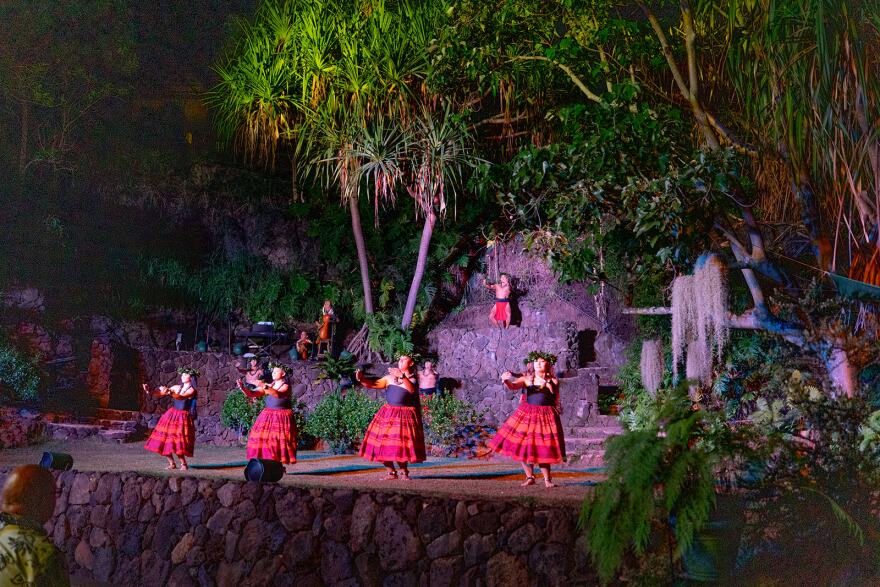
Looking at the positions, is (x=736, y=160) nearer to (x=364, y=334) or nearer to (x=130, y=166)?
(x=364, y=334)

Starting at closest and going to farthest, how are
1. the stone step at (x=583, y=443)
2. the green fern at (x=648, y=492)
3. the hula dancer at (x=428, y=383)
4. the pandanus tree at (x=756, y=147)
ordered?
the green fern at (x=648, y=492) → the pandanus tree at (x=756, y=147) → the stone step at (x=583, y=443) → the hula dancer at (x=428, y=383)

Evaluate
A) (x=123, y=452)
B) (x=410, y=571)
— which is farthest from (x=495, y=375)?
(x=410, y=571)

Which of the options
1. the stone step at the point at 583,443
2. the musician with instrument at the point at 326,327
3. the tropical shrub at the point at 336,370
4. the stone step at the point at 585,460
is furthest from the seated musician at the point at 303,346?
the stone step at the point at 585,460

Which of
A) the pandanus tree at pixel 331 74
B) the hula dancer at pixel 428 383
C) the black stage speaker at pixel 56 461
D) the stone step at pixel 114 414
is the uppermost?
the pandanus tree at pixel 331 74

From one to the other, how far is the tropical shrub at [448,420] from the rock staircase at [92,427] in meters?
4.95

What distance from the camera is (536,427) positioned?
28.9ft

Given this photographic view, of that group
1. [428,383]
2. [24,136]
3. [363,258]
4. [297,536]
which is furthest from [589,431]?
[24,136]

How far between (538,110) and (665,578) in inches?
441

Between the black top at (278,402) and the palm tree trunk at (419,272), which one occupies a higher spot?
the palm tree trunk at (419,272)

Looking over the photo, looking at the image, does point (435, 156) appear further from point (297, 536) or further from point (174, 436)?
point (297, 536)

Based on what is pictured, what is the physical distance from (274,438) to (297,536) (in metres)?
3.66

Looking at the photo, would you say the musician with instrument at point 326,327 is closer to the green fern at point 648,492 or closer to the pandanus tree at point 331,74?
the pandanus tree at point 331,74

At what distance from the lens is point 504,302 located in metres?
16.4

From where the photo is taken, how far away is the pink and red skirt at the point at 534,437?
A: 28.7ft
